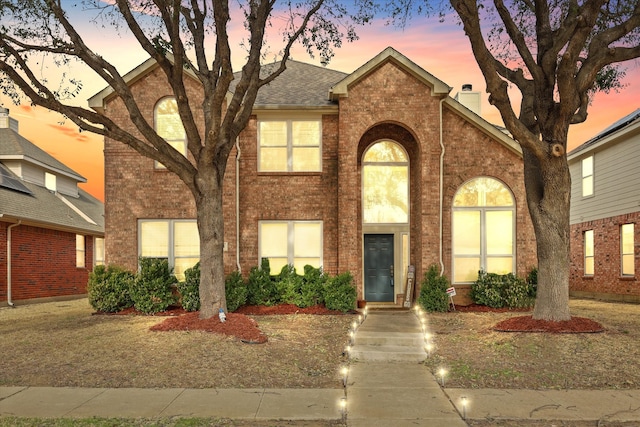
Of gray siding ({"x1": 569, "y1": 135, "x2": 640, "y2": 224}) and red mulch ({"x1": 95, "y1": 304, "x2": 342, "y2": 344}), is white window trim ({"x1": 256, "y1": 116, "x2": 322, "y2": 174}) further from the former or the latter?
gray siding ({"x1": 569, "y1": 135, "x2": 640, "y2": 224})

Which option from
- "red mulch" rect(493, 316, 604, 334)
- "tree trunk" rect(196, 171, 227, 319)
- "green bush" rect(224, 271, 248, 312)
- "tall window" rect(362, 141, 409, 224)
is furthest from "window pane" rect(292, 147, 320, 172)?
"red mulch" rect(493, 316, 604, 334)

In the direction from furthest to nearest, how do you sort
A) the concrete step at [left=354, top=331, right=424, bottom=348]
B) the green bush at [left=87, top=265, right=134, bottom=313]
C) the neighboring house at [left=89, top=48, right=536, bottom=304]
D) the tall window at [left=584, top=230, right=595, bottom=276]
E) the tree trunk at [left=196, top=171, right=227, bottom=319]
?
the tall window at [left=584, top=230, right=595, bottom=276] < the neighboring house at [left=89, top=48, right=536, bottom=304] < the green bush at [left=87, top=265, right=134, bottom=313] < the tree trunk at [left=196, top=171, right=227, bottom=319] < the concrete step at [left=354, top=331, right=424, bottom=348]

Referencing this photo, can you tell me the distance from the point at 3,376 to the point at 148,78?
1024 cm

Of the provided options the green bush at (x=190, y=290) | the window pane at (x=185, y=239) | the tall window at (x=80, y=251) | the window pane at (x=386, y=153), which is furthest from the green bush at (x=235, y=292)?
the tall window at (x=80, y=251)

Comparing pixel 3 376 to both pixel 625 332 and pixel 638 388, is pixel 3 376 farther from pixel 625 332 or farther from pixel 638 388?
pixel 625 332

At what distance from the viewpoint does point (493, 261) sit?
1641 centimetres

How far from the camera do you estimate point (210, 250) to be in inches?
465

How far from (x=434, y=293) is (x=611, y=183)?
10.5 meters

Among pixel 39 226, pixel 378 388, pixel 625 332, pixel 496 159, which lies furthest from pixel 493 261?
pixel 39 226

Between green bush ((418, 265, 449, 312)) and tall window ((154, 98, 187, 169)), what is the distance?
805 cm

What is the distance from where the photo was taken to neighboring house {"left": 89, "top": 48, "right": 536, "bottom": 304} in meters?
15.8

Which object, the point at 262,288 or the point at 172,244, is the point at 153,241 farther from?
the point at 262,288

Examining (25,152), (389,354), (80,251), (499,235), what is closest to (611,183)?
(499,235)

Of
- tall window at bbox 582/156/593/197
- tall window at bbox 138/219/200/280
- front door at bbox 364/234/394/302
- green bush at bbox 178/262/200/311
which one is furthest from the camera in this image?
tall window at bbox 582/156/593/197
